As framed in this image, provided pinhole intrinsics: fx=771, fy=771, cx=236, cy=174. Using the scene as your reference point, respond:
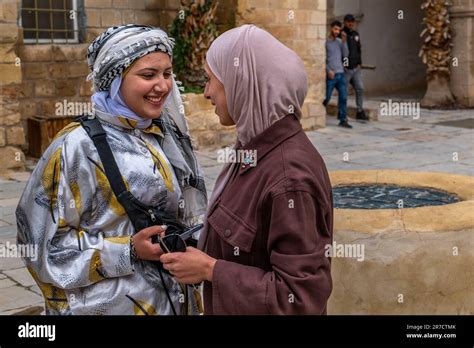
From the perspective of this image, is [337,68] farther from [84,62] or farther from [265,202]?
[265,202]

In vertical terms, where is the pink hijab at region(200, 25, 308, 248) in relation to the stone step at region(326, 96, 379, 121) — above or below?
above

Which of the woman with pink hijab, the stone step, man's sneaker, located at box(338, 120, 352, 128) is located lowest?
man's sneaker, located at box(338, 120, 352, 128)

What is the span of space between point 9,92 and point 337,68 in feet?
19.0

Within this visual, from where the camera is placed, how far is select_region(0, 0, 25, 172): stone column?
8812 millimetres

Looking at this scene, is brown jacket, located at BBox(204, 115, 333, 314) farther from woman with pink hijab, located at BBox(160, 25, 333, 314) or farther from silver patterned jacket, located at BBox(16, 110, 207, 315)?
silver patterned jacket, located at BBox(16, 110, 207, 315)

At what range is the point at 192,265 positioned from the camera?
6.72 feet

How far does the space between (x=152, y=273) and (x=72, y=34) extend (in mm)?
8931

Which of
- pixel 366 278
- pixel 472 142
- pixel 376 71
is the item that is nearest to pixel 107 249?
pixel 366 278

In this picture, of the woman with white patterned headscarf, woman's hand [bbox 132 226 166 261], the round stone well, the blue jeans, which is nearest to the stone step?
the blue jeans

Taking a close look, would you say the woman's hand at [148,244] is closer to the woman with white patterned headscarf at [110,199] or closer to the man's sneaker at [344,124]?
the woman with white patterned headscarf at [110,199]

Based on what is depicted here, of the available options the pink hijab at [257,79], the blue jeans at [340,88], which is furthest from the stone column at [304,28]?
the pink hijab at [257,79]

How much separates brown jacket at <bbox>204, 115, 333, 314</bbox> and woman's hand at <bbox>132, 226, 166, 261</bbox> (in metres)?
0.31

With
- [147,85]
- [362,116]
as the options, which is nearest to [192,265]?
[147,85]
